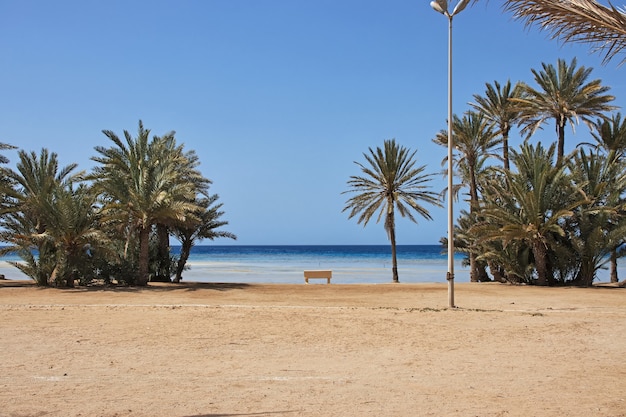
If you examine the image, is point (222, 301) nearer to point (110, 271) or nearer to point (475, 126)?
point (110, 271)

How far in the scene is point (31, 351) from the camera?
999 cm

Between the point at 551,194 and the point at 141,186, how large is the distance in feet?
58.7

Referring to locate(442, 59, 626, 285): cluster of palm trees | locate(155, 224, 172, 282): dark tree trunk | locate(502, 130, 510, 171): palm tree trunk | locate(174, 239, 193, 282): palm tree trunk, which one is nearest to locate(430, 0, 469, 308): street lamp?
locate(442, 59, 626, 285): cluster of palm trees

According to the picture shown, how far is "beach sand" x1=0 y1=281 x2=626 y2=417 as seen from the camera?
22.1ft

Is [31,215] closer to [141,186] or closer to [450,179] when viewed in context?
[141,186]

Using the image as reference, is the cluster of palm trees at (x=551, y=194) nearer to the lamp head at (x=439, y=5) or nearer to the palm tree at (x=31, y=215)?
the lamp head at (x=439, y=5)

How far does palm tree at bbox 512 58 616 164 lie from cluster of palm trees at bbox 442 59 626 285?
0.17 feet

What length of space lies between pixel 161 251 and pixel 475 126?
18.0 meters

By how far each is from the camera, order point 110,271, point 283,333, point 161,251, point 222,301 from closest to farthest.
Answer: point 283,333 < point 222,301 < point 110,271 < point 161,251

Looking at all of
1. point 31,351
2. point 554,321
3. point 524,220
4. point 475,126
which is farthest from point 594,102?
point 31,351

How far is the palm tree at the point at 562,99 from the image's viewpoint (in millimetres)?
29828

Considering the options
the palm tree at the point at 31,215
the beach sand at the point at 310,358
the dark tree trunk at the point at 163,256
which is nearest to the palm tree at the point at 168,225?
the dark tree trunk at the point at 163,256

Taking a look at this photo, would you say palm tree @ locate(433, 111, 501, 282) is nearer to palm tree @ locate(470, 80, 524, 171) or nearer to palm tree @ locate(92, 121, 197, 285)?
palm tree @ locate(470, 80, 524, 171)

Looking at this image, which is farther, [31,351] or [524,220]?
[524,220]
